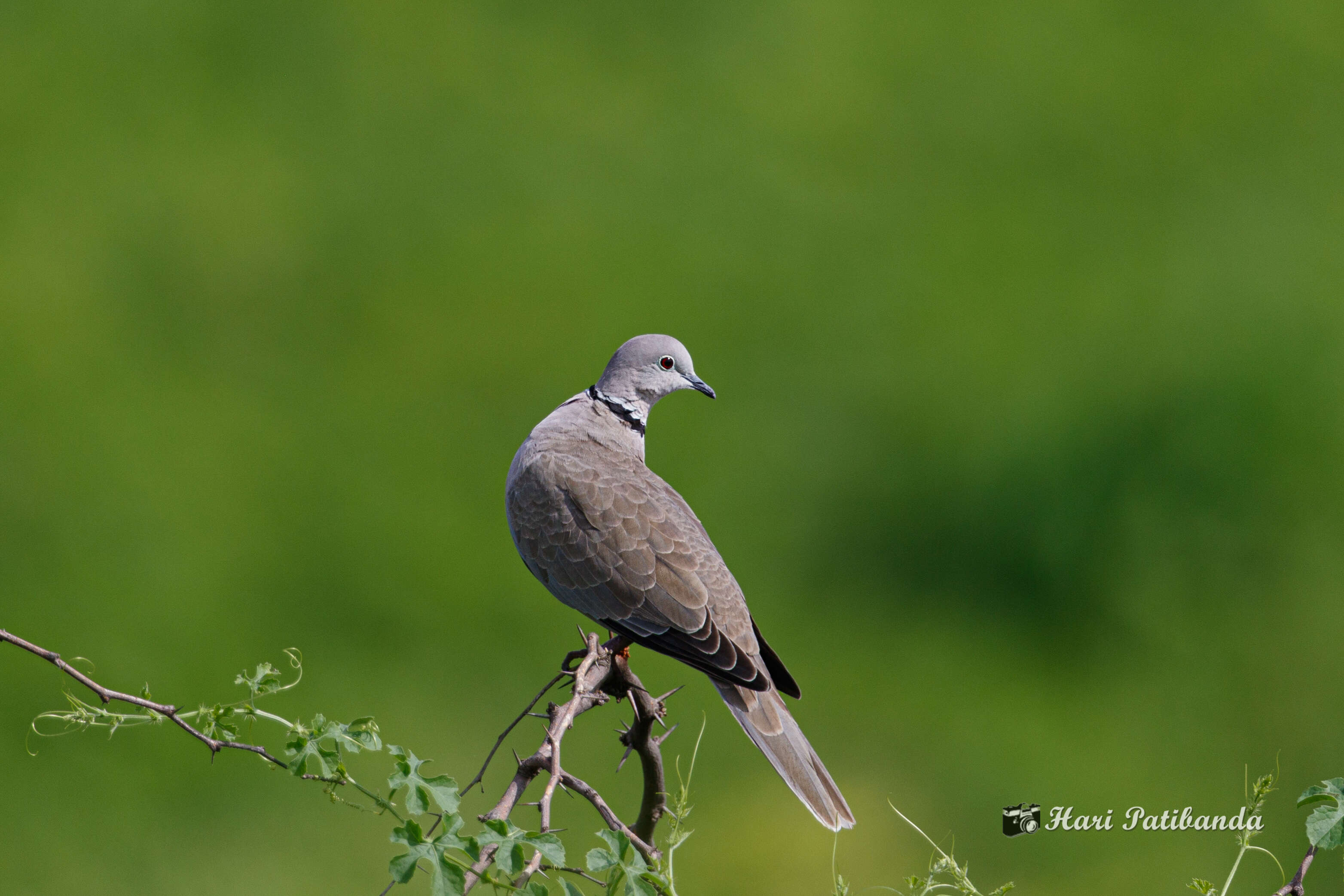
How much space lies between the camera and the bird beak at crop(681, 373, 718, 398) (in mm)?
3285

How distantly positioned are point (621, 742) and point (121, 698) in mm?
899

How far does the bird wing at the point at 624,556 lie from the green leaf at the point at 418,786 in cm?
132

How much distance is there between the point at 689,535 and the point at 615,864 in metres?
1.73

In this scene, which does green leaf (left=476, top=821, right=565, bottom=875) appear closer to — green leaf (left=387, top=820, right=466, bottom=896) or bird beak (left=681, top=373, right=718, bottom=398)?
green leaf (left=387, top=820, right=466, bottom=896)

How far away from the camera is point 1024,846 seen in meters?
6.47

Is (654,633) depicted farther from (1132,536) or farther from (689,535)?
(1132,536)

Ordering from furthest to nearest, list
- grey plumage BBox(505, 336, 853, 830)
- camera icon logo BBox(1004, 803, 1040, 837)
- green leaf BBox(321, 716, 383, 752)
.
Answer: grey plumage BBox(505, 336, 853, 830)
camera icon logo BBox(1004, 803, 1040, 837)
green leaf BBox(321, 716, 383, 752)

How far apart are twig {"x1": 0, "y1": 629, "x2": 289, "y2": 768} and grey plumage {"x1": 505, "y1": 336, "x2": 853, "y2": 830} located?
1.30 meters

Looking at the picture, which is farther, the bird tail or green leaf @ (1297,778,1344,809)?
the bird tail

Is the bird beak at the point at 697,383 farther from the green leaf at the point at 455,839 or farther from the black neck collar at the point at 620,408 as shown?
the green leaf at the point at 455,839

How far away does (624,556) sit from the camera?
300 centimetres

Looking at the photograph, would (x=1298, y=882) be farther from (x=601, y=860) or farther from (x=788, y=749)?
(x=788, y=749)

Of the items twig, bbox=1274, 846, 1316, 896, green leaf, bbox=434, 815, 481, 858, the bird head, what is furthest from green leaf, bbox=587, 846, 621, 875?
the bird head

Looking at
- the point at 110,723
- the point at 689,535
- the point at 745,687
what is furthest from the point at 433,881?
the point at 689,535
